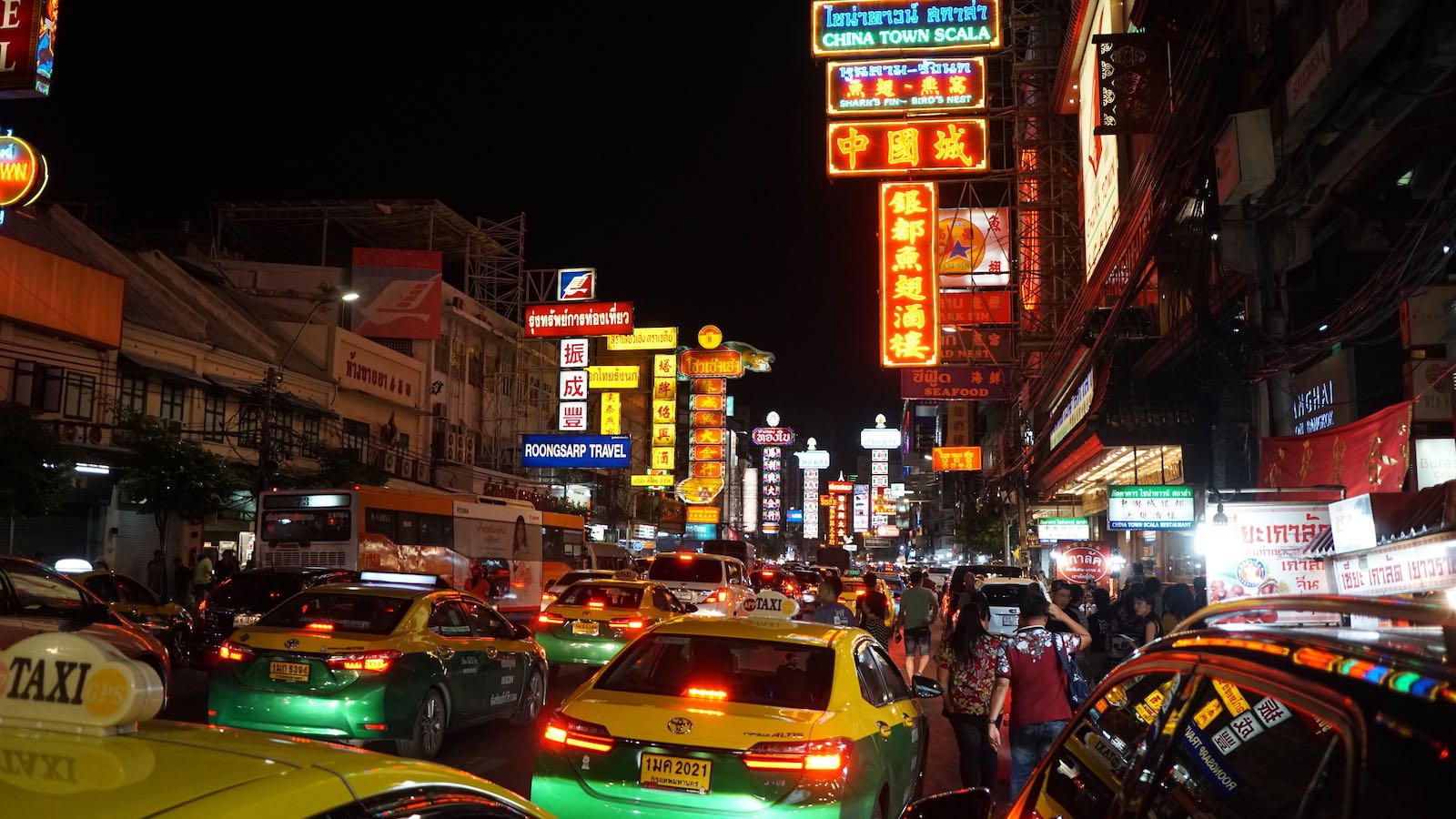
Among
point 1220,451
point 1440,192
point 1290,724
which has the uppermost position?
point 1440,192

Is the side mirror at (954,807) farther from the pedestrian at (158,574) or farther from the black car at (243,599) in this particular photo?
the pedestrian at (158,574)

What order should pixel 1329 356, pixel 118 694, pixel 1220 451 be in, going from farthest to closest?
pixel 1220 451 < pixel 1329 356 < pixel 118 694

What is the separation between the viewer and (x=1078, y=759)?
3664mm

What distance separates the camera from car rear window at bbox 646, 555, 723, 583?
2386 centimetres

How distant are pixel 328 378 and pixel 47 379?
13696 mm

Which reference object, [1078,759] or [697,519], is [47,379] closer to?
[1078,759]

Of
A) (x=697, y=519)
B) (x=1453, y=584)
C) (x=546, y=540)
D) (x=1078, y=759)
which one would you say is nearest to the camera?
(x=1078, y=759)

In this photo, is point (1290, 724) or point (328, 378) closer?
point (1290, 724)

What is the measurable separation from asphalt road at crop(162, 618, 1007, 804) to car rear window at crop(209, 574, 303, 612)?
1214 mm

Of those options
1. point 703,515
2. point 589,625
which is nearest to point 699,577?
point 589,625

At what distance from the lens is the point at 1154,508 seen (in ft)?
63.4

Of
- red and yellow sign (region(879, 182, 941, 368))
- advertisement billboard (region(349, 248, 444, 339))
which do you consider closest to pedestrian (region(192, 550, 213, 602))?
red and yellow sign (region(879, 182, 941, 368))

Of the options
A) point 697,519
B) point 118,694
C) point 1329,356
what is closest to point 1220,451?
point 1329,356

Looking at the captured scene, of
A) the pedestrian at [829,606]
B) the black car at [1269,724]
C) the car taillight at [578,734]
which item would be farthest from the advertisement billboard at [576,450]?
the black car at [1269,724]
